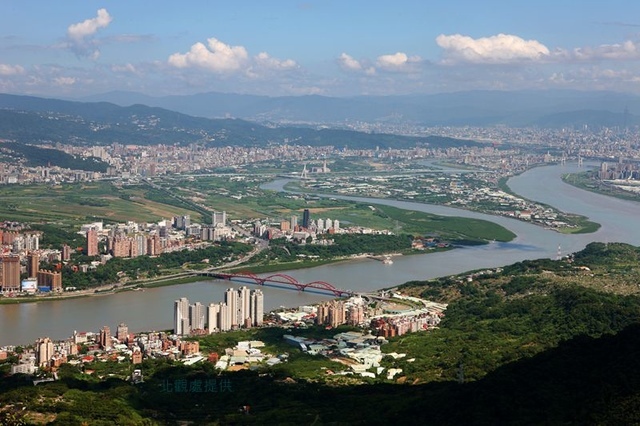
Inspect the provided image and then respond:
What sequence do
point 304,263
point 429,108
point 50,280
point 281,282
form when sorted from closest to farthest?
point 50,280 → point 281,282 → point 304,263 → point 429,108

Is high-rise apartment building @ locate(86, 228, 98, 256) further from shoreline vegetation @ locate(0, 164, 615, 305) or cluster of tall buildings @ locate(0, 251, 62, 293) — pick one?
cluster of tall buildings @ locate(0, 251, 62, 293)

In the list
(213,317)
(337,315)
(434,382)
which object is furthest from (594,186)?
(434,382)

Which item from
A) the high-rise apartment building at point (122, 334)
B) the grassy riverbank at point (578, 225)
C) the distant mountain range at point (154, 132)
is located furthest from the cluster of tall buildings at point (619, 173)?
the high-rise apartment building at point (122, 334)

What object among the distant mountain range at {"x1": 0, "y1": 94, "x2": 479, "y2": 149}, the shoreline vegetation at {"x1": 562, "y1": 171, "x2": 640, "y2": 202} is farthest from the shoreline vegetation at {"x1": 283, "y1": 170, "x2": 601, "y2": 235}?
the distant mountain range at {"x1": 0, "y1": 94, "x2": 479, "y2": 149}

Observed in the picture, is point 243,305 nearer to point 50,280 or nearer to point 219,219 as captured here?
point 50,280

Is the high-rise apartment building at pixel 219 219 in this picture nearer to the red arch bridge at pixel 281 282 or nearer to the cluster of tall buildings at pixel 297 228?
the cluster of tall buildings at pixel 297 228

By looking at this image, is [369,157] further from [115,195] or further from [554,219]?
[554,219]

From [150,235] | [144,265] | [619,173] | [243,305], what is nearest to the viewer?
[243,305]
